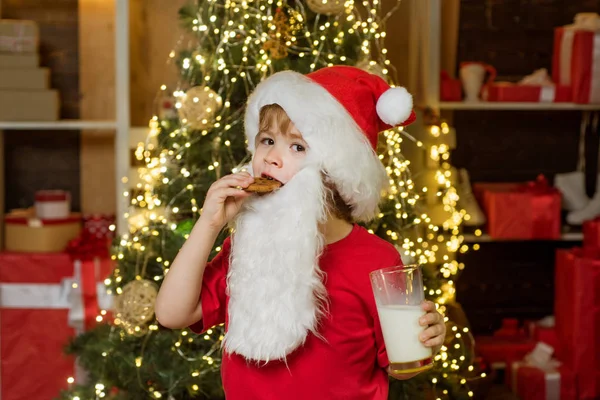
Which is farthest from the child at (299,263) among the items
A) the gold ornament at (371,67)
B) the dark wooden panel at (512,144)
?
the dark wooden panel at (512,144)

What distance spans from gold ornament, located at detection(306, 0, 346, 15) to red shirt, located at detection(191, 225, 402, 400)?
1059 mm

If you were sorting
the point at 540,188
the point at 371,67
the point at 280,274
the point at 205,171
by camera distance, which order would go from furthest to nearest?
1. the point at 540,188
2. the point at 205,171
3. the point at 371,67
4. the point at 280,274

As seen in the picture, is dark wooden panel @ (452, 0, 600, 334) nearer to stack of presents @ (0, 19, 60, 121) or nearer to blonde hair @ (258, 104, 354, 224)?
stack of presents @ (0, 19, 60, 121)

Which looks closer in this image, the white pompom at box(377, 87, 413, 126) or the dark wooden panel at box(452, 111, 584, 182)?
the white pompom at box(377, 87, 413, 126)

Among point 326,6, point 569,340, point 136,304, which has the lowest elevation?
point 569,340

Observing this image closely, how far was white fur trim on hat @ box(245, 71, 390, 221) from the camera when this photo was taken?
4.75 ft

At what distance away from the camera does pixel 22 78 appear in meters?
2.94

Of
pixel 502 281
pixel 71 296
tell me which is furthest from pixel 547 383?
pixel 71 296

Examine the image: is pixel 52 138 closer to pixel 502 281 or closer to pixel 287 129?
pixel 502 281

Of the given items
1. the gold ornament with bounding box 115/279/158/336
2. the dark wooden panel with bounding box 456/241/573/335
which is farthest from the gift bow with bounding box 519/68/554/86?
the gold ornament with bounding box 115/279/158/336

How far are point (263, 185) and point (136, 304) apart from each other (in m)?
1.08

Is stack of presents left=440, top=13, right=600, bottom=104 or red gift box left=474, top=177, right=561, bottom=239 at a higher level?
stack of presents left=440, top=13, right=600, bottom=104

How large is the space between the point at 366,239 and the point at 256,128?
0.30 m

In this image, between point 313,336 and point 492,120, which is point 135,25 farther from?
point 313,336
